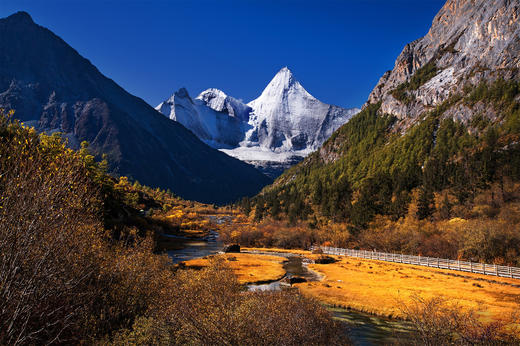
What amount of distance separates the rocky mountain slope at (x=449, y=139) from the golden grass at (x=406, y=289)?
39023mm

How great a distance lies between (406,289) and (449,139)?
111887 millimetres

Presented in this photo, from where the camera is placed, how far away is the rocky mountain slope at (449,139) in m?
92.3

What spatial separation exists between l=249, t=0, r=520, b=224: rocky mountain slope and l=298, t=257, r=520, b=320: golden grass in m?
39.0

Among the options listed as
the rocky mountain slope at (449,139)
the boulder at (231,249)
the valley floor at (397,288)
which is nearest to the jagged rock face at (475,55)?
the rocky mountain slope at (449,139)

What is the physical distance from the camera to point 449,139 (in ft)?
427

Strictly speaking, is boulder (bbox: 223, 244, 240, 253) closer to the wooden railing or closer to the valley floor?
the valley floor

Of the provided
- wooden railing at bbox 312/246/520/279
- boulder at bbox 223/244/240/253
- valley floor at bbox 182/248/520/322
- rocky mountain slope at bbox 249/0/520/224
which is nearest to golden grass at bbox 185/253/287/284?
valley floor at bbox 182/248/520/322

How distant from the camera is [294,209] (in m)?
127

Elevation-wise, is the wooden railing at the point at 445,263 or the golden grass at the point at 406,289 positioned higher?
the wooden railing at the point at 445,263

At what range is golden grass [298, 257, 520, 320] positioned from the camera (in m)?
33.2

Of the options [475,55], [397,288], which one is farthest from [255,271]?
[475,55]

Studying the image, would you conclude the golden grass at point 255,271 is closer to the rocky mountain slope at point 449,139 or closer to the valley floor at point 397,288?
the valley floor at point 397,288

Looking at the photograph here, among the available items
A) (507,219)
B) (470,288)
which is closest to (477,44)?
(507,219)

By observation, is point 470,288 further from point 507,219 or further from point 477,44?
point 477,44
